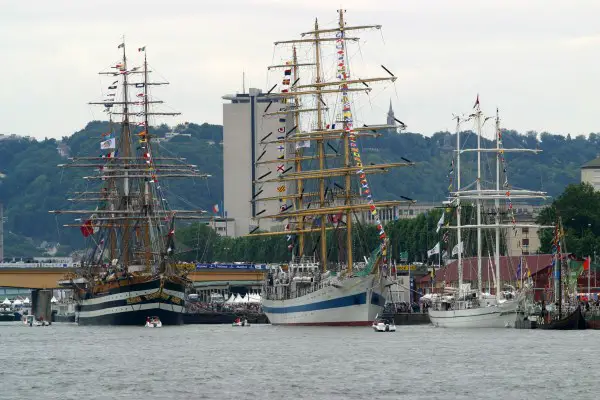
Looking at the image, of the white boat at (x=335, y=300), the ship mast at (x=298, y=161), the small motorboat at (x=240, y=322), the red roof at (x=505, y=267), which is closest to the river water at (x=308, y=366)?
the white boat at (x=335, y=300)

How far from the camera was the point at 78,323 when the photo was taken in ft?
621

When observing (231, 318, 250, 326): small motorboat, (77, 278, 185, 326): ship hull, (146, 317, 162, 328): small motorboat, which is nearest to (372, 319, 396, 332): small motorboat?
(146, 317, 162, 328): small motorboat

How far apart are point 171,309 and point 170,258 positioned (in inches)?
206

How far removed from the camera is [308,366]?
333ft

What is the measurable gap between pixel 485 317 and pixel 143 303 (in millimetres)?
33383

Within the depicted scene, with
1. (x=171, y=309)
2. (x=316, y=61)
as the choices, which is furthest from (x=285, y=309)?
(x=316, y=61)

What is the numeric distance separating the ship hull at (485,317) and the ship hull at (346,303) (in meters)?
6.39

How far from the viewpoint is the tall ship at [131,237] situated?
170m

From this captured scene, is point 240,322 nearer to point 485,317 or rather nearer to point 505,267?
point 505,267

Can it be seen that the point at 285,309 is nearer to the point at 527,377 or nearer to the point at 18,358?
the point at 18,358

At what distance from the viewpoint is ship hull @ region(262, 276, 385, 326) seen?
15312 centimetres

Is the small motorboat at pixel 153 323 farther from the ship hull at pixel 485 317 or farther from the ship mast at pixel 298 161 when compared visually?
the ship hull at pixel 485 317

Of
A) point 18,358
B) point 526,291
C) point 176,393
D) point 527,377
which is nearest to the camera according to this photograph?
point 176,393

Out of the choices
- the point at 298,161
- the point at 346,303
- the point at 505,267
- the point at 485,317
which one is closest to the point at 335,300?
the point at 346,303
